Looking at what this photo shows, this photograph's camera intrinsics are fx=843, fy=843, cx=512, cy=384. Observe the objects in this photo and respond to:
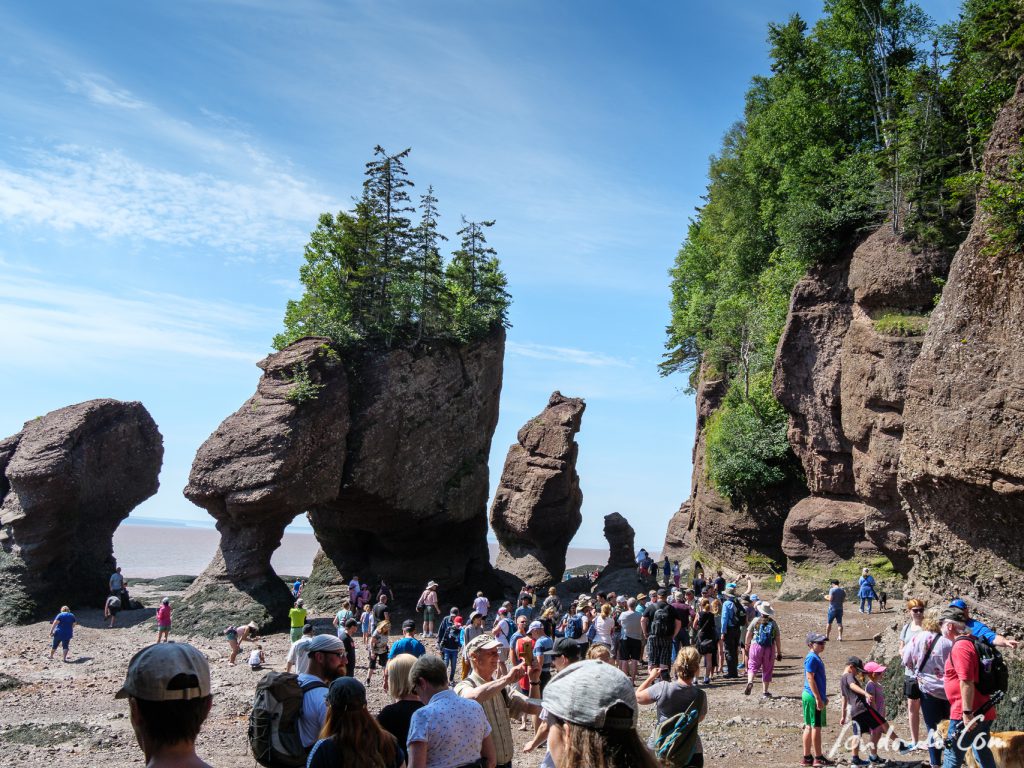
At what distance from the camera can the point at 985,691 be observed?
7.38 m

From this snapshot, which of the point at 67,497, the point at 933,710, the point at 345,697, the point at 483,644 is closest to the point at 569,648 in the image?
the point at 483,644

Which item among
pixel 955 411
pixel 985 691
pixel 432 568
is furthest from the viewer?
pixel 432 568

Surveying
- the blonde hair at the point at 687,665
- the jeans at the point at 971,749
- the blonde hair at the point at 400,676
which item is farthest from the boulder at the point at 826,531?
the blonde hair at the point at 400,676

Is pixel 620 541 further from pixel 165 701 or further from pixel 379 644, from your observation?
pixel 165 701

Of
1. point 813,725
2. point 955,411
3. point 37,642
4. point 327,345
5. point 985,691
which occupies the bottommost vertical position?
point 37,642

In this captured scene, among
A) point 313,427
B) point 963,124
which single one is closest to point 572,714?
point 963,124

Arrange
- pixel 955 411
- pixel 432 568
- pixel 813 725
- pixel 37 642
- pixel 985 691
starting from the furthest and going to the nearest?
pixel 432 568, pixel 37 642, pixel 955 411, pixel 813 725, pixel 985 691

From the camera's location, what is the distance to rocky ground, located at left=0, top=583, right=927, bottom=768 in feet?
38.5

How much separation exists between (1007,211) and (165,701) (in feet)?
37.8

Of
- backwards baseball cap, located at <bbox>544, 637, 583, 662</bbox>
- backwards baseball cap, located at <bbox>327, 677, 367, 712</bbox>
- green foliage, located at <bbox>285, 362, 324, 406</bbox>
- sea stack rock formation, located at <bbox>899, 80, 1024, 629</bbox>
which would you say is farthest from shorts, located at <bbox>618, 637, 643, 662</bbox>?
green foliage, located at <bbox>285, 362, 324, 406</bbox>

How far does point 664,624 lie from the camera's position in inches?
557

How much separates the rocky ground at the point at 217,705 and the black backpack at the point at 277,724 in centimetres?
694

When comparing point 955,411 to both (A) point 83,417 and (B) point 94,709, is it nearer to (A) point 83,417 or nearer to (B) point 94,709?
(B) point 94,709

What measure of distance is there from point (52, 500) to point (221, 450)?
262 inches
